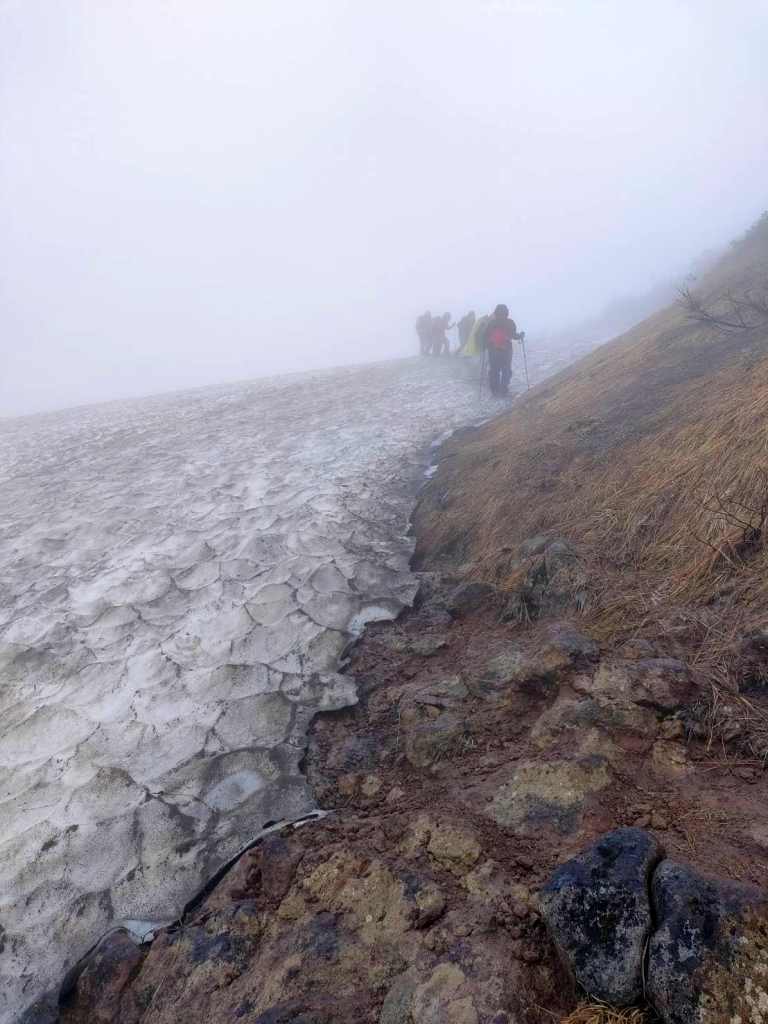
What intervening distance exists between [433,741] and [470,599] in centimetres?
138

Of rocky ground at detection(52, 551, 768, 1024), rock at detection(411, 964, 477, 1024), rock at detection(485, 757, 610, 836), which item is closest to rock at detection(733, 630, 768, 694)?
rocky ground at detection(52, 551, 768, 1024)

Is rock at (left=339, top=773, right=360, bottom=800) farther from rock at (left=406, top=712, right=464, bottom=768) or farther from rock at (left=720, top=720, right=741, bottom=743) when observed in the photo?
rock at (left=720, top=720, right=741, bottom=743)

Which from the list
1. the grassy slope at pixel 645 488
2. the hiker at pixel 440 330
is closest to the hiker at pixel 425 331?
the hiker at pixel 440 330

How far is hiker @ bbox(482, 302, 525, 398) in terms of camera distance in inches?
448

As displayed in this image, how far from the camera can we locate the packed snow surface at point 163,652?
2658 mm

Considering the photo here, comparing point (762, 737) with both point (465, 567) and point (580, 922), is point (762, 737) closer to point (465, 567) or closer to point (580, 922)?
point (580, 922)

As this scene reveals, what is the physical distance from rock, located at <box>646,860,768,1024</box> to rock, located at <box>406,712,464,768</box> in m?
1.27

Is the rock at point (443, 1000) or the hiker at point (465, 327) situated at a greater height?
the hiker at point (465, 327)

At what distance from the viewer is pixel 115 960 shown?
2.26 m

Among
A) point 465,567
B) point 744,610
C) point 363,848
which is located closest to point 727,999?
point 363,848

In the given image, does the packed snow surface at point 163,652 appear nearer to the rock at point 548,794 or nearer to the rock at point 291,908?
the rock at point 291,908

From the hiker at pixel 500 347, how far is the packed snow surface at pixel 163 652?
11.6 ft

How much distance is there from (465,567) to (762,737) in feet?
8.35

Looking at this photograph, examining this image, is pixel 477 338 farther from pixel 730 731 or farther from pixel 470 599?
pixel 730 731
